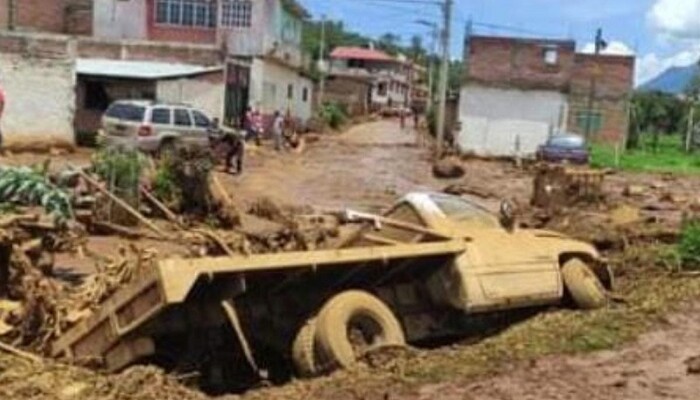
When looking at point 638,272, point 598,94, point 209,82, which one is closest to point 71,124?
point 209,82

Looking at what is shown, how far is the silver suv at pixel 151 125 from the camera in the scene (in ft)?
111

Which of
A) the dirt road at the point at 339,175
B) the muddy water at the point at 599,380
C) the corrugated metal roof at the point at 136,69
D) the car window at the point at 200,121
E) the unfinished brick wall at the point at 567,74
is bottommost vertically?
the dirt road at the point at 339,175

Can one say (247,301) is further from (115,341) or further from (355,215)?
(355,215)

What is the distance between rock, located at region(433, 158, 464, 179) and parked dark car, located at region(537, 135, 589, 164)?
5.39 metres

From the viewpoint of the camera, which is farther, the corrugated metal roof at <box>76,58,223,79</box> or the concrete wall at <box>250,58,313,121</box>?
the concrete wall at <box>250,58,313,121</box>

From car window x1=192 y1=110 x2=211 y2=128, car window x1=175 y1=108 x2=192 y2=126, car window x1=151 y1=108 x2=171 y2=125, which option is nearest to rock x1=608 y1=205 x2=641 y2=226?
car window x1=151 y1=108 x2=171 y2=125

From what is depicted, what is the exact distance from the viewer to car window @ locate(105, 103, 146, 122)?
34.2 meters

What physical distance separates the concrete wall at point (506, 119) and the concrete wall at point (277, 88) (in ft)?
27.0

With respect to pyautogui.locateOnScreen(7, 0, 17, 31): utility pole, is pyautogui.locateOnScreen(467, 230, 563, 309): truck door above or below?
below

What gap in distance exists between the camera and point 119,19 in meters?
52.7

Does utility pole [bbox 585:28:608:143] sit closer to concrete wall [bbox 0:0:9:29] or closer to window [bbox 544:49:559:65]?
window [bbox 544:49:559:65]

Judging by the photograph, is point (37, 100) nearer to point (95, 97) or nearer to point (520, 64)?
point (95, 97)

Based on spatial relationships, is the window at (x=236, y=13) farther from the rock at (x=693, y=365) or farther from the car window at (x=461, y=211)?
the rock at (x=693, y=365)

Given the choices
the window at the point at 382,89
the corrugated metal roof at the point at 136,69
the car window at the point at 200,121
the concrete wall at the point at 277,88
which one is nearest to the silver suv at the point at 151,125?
the car window at the point at 200,121
